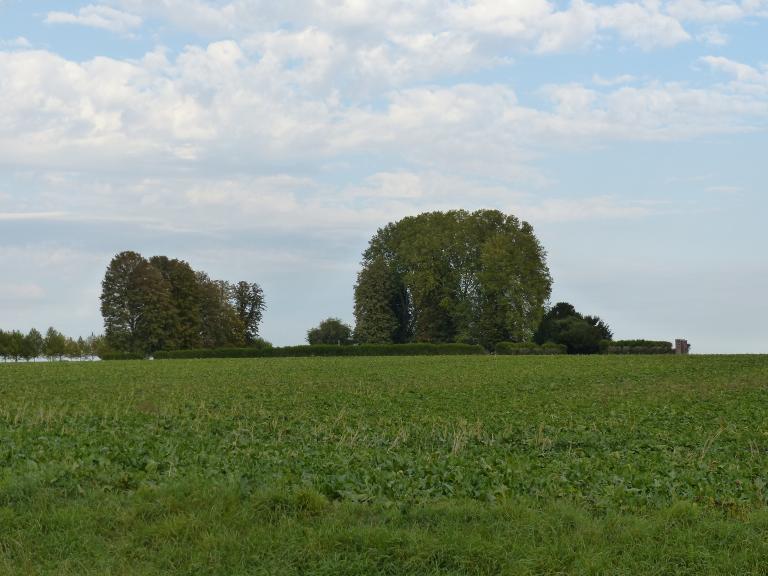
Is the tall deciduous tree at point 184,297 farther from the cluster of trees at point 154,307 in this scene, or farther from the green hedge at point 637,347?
the green hedge at point 637,347

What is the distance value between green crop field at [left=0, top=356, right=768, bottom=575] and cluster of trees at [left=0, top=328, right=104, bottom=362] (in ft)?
288

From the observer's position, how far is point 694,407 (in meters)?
24.0

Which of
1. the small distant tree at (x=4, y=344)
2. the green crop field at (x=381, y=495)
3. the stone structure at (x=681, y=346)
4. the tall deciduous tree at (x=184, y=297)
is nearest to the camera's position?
the green crop field at (x=381, y=495)

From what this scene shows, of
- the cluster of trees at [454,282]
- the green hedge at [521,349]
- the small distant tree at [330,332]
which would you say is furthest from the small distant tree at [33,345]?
the green hedge at [521,349]

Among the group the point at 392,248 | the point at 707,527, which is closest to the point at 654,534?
the point at 707,527

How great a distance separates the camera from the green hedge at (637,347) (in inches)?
2758

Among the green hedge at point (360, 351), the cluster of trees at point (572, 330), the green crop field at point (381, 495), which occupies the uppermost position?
the cluster of trees at point (572, 330)

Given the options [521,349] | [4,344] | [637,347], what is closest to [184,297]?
[4,344]

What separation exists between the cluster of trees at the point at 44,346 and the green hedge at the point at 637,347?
199 feet

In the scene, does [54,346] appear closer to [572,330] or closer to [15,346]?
[15,346]

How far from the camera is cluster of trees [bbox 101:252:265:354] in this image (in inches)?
3241

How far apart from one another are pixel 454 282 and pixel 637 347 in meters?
18.9

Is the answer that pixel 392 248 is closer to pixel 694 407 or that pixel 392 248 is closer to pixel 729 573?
pixel 694 407

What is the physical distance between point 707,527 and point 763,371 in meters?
34.1
